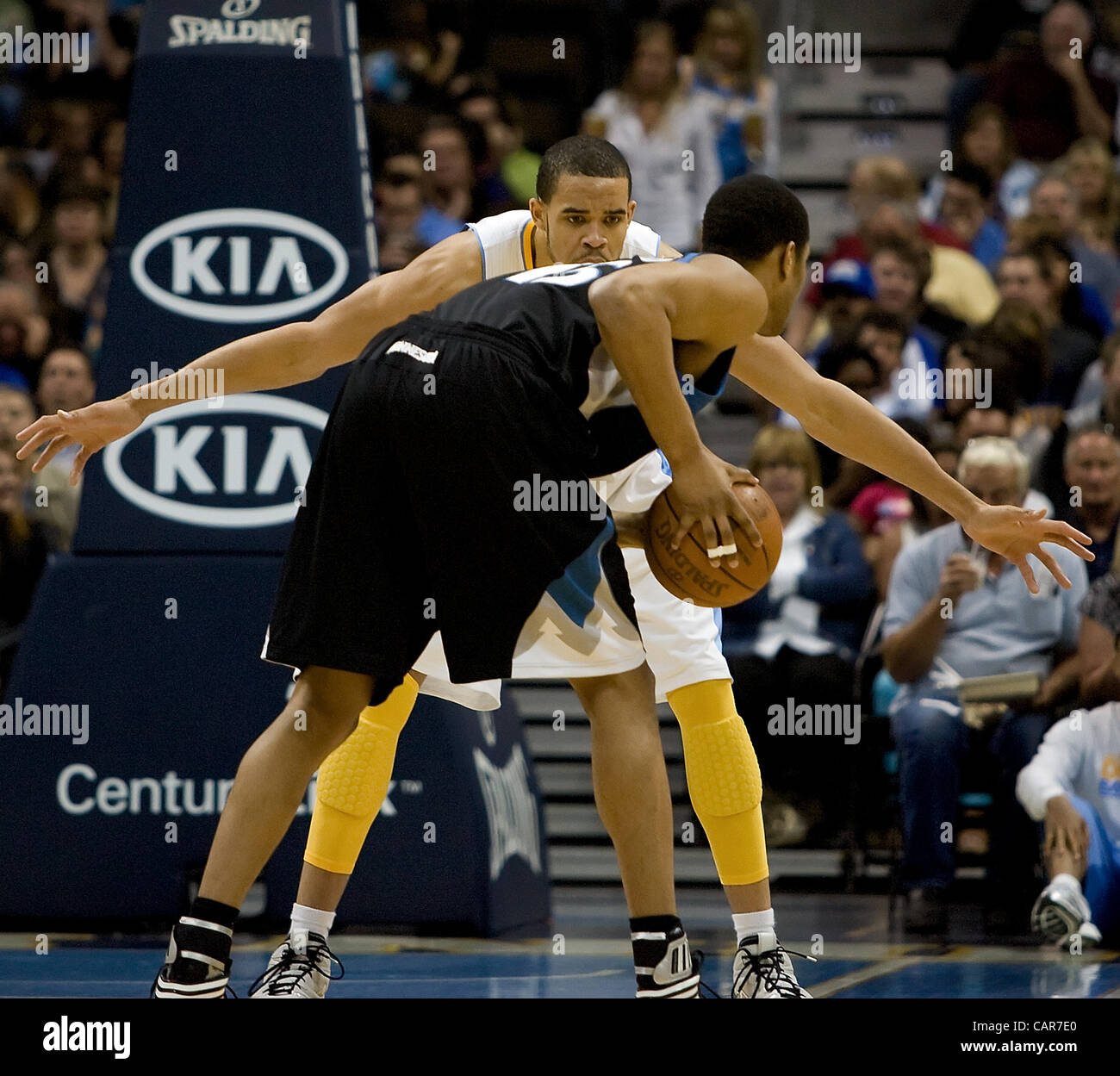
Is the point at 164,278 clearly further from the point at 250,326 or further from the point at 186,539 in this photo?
the point at 186,539

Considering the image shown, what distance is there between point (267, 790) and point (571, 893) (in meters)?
3.85

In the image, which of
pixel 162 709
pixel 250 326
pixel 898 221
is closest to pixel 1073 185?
pixel 898 221

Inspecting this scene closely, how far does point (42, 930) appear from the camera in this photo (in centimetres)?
559

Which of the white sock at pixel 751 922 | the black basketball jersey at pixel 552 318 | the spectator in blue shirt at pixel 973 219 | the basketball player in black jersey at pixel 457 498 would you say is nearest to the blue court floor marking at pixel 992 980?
the white sock at pixel 751 922

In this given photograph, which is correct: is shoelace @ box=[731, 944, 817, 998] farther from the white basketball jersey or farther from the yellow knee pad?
the white basketball jersey

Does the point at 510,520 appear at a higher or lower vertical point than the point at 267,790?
higher

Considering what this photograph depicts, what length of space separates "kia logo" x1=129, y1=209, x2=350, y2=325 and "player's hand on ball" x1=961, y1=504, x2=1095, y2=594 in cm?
246

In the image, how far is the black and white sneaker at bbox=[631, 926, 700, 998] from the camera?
344cm

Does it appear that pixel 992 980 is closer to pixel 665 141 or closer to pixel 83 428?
pixel 83 428

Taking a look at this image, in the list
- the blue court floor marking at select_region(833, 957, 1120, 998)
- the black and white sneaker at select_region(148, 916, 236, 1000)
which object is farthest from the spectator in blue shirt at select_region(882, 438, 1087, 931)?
the black and white sneaker at select_region(148, 916, 236, 1000)

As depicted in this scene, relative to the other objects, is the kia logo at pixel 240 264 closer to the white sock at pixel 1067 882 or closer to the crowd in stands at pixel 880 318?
the crowd in stands at pixel 880 318

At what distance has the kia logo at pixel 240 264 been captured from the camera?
5.55 meters

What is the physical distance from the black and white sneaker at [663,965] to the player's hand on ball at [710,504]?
0.74 meters

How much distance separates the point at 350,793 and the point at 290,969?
1.29 ft
